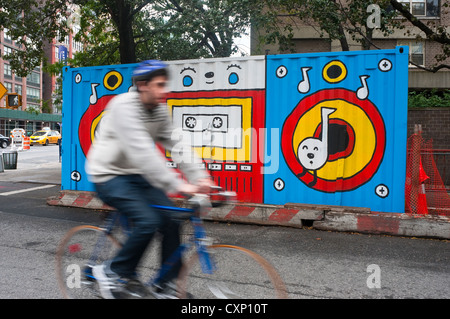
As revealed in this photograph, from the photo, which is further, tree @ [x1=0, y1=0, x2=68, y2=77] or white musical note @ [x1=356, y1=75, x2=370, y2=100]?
tree @ [x1=0, y1=0, x2=68, y2=77]

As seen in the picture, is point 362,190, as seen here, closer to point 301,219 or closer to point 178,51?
point 301,219

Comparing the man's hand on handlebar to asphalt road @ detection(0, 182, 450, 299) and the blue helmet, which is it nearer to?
the blue helmet

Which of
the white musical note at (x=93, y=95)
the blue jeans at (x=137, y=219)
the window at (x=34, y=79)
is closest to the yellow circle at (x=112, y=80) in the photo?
the white musical note at (x=93, y=95)

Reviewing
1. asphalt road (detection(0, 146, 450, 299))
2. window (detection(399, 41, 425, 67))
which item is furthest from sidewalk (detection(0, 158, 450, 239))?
window (detection(399, 41, 425, 67))

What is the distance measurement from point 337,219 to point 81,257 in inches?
166

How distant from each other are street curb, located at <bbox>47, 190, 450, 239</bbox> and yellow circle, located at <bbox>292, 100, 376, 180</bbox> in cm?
61

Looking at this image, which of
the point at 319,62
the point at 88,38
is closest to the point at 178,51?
the point at 88,38

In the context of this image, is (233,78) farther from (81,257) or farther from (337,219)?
(81,257)

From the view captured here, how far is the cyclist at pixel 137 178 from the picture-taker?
2707mm

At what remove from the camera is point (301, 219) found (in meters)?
6.59

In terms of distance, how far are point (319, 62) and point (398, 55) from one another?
4.02ft

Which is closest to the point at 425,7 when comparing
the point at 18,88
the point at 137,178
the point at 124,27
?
the point at 124,27

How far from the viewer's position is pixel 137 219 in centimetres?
267

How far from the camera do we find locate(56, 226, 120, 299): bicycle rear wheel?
309 cm
